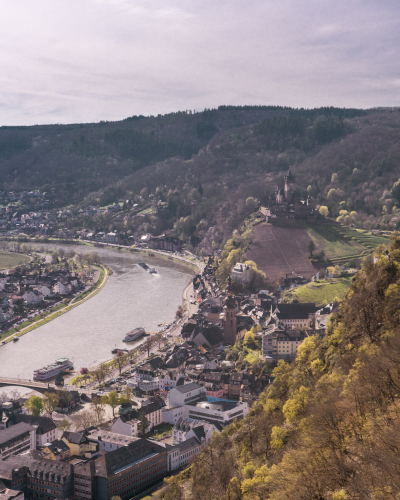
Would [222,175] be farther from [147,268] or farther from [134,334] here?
[134,334]

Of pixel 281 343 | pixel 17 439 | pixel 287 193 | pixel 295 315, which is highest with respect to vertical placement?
pixel 287 193

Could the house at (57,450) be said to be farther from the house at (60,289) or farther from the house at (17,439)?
the house at (60,289)

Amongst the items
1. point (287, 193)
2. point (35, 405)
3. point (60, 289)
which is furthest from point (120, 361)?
point (287, 193)

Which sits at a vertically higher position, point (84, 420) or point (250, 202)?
point (250, 202)


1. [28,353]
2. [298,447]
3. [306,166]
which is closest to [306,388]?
[298,447]

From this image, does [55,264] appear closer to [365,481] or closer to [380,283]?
[380,283]

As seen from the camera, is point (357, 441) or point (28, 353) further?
point (28, 353)
